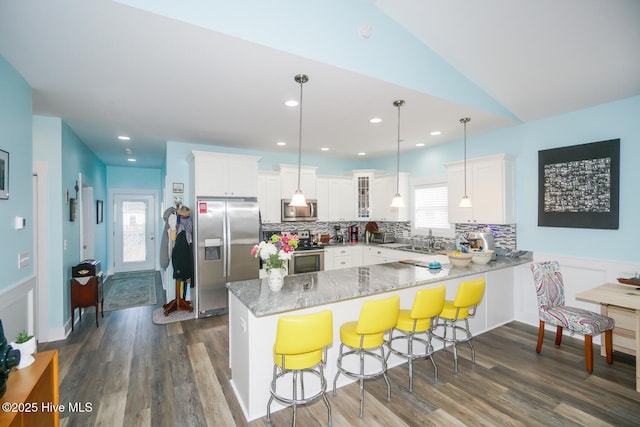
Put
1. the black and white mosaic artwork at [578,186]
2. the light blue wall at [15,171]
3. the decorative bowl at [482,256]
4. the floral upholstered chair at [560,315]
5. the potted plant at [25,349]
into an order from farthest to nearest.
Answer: the decorative bowl at [482,256] → the black and white mosaic artwork at [578,186] → the floral upholstered chair at [560,315] → the light blue wall at [15,171] → the potted plant at [25,349]

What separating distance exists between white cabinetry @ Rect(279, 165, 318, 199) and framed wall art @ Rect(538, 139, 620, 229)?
142 inches

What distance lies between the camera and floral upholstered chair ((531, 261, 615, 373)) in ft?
9.48

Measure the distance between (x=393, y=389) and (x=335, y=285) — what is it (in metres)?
1.06

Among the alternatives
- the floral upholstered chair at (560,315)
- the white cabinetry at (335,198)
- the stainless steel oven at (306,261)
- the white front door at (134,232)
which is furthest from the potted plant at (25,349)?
the white front door at (134,232)

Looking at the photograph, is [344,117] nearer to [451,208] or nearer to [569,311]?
[451,208]

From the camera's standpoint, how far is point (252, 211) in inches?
185

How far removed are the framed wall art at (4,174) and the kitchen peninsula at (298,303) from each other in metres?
1.90

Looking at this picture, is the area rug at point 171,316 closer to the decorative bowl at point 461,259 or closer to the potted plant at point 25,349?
the potted plant at point 25,349

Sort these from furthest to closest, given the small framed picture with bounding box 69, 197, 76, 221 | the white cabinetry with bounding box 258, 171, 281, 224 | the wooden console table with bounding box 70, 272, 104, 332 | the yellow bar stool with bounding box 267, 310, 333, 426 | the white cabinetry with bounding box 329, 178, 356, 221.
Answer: the white cabinetry with bounding box 329, 178, 356, 221 < the white cabinetry with bounding box 258, 171, 281, 224 < the small framed picture with bounding box 69, 197, 76, 221 < the wooden console table with bounding box 70, 272, 104, 332 < the yellow bar stool with bounding box 267, 310, 333, 426

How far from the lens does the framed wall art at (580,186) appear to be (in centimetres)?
330

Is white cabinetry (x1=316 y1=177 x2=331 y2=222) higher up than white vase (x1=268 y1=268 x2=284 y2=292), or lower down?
higher up

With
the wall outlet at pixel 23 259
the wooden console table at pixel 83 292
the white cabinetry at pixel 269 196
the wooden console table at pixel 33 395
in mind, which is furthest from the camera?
the white cabinetry at pixel 269 196

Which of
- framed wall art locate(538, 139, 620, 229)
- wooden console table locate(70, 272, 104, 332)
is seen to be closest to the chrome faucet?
framed wall art locate(538, 139, 620, 229)

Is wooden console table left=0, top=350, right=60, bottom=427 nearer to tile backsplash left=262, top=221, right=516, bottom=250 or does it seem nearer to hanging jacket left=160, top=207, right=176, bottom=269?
hanging jacket left=160, top=207, right=176, bottom=269
